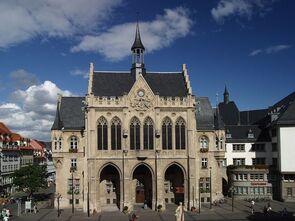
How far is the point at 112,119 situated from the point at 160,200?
52.4 ft

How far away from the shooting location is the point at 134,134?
7125 centimetres

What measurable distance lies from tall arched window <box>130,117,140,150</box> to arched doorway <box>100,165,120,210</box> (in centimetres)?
630

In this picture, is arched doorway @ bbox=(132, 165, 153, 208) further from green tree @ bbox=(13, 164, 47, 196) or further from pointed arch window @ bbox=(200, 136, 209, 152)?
green tree @ bbox=(13, 164, 47, 196)

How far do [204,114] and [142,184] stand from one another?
1788 centimetres

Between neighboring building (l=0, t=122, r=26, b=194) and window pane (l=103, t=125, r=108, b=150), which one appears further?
neighboring building (l=0, t=122, r=26, b=194)

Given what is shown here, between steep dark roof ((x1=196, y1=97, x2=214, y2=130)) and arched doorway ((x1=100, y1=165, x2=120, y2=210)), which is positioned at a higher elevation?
steep dark roof ((x1=196, y1=97, x2=214, y2=130))

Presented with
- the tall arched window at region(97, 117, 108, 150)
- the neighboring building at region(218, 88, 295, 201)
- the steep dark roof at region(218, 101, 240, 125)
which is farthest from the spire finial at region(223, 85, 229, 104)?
the tall arched window at region(97, 117, 108, 150)

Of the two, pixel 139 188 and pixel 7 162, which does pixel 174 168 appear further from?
pixel 7 162

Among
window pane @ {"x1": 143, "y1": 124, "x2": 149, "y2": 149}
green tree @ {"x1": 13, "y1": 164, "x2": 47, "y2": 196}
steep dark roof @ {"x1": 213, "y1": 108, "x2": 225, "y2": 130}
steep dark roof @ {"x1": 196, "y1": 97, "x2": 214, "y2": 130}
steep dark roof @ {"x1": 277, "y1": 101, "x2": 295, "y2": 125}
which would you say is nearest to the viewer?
window pane @ {"x1": 143, "y1": 124, "x2": 149, "y2": 149}

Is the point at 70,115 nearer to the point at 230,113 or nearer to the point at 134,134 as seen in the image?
the point at 134,134

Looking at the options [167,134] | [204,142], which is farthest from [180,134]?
[204,142]

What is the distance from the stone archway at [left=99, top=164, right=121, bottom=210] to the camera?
243ft

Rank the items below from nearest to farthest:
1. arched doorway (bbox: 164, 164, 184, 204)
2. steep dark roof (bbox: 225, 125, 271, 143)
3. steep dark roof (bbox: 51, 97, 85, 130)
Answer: steep dark roof (bbox: 51, 97, 85, 130) → arched doorway (bbox: 164, 164, 184, 204) → steep dark roof (bbox: 225, 125, 271, 143)

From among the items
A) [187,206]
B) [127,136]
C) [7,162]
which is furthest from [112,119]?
[7,162]
